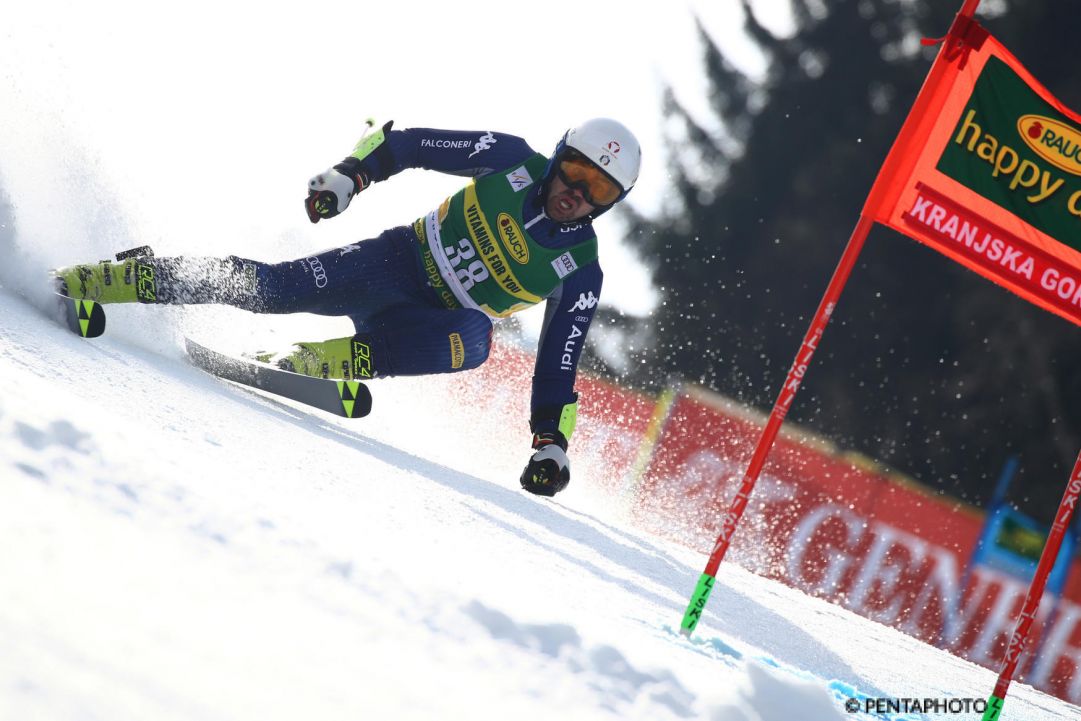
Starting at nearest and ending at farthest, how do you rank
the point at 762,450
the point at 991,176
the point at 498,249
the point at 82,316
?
the point at 762,450 < the point at 991,176 < the point at 82,316 < the point at 498,249

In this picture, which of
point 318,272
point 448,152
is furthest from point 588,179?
point 318,272

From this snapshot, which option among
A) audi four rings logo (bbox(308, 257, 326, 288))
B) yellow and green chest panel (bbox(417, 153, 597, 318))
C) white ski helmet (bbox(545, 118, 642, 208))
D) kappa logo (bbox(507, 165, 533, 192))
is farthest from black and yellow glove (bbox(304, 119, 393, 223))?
white ski helmet (bbox(545, 118, 642, 208))

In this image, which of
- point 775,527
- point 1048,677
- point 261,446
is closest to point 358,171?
point 261,446

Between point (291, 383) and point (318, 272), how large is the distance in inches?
20.2

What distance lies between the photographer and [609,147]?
4555mm

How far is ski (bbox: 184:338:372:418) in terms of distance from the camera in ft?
15.7

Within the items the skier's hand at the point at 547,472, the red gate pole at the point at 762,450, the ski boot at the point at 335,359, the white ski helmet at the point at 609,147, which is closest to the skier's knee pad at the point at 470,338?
the ski boot at the point at 335,359

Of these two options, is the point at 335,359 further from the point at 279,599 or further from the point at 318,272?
the point at 279,599

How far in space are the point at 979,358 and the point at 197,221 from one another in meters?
10.5

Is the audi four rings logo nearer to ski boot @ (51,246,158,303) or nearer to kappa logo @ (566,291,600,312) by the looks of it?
ski boot @ (51,246,158,303)

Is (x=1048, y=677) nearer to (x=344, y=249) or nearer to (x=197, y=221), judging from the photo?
(x=344, y=249)

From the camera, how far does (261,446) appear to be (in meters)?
3.16

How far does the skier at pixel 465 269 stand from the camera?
15.0 feet

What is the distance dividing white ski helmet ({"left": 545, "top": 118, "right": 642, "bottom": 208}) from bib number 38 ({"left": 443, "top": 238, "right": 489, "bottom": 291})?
0.58m
